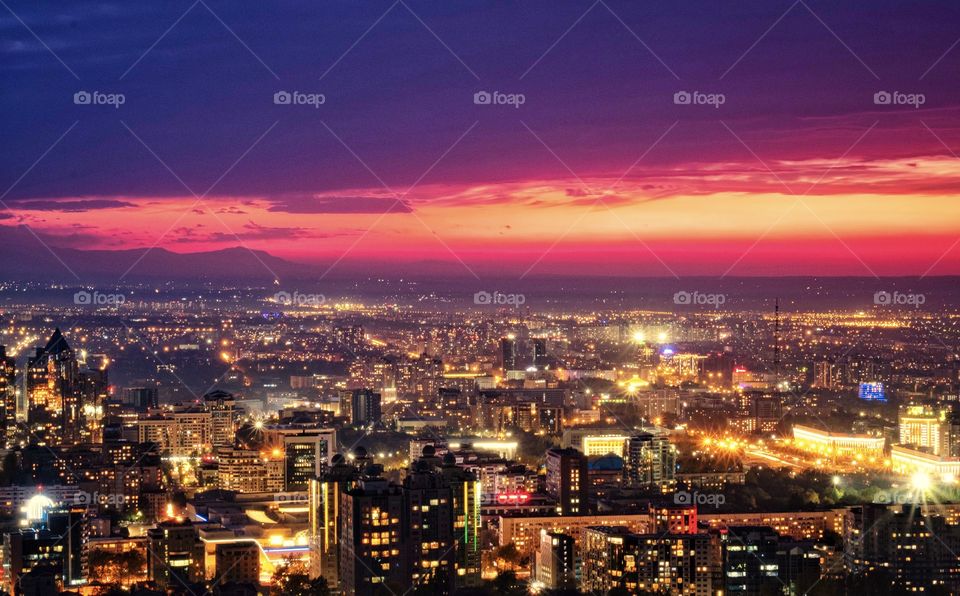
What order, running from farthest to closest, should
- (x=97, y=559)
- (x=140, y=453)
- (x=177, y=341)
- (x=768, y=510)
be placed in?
(x=177, y=341), (x=140, y=453), (x=768, y=510), (x=97, y=559)

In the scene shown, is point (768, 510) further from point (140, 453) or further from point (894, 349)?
point (894, 349)

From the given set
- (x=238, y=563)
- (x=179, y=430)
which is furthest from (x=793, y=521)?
(x=179, y=430)

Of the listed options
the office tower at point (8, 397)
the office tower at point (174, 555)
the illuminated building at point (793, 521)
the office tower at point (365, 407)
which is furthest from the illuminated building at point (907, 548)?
the office tower at point (365, 407)

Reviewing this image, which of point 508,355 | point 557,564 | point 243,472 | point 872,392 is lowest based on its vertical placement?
point 557,564

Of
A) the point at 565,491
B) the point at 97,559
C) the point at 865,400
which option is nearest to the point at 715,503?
the point at 565,491

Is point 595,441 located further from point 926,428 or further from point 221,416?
point 221,416

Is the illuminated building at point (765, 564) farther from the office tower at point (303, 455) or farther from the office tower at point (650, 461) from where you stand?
the office tower at point (303, 455)
